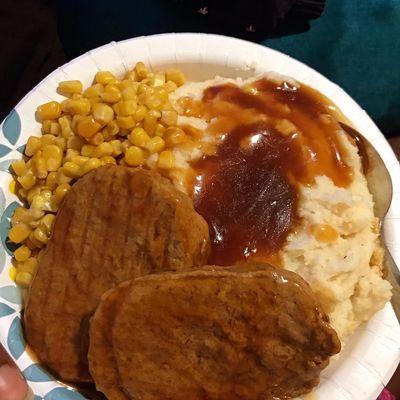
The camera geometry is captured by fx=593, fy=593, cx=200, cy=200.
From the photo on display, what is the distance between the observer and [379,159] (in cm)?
289

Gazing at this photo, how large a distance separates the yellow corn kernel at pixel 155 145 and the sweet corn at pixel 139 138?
22mm

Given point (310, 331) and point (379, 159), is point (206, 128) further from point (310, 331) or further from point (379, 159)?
point (310, 331)

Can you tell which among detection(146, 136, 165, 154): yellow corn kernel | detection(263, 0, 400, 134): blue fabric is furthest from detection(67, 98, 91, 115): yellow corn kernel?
detection(263, 0, 400, 134): blue fabric

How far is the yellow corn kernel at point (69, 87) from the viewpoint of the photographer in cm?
279

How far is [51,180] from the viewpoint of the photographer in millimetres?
2701

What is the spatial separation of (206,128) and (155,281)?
2.93ft

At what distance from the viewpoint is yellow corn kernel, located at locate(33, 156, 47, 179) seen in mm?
2654

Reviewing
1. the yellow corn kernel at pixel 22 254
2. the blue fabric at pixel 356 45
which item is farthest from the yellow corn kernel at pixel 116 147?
the blue fabric at pixel 356 45

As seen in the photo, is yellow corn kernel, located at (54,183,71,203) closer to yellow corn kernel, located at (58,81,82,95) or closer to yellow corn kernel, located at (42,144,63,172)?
yellow corn kernel, located at (42,144,63,172)

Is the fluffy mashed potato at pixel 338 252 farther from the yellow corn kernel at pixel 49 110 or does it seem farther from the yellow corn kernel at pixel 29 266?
the yellow corn kernel at pixel 29 266

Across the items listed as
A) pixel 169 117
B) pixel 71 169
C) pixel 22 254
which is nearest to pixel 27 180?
pixel 71 169

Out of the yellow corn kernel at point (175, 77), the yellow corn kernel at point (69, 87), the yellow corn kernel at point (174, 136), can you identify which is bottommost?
the yellow corn kernel at point (174, 136)

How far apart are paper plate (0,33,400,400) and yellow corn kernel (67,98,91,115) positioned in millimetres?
158

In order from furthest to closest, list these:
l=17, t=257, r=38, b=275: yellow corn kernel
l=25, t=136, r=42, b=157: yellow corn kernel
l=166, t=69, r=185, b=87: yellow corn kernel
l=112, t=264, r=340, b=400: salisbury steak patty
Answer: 1. l=166, t=69, r=185, b=87: yellow corn kernel
2. l=25, t=136, r=42, b=157: yellow corn kernel
3. l=17, t=257, r=38, b=275: yellow corn kernel
4. l=112, t=264, r=340, b=400: salisbury steak patty
